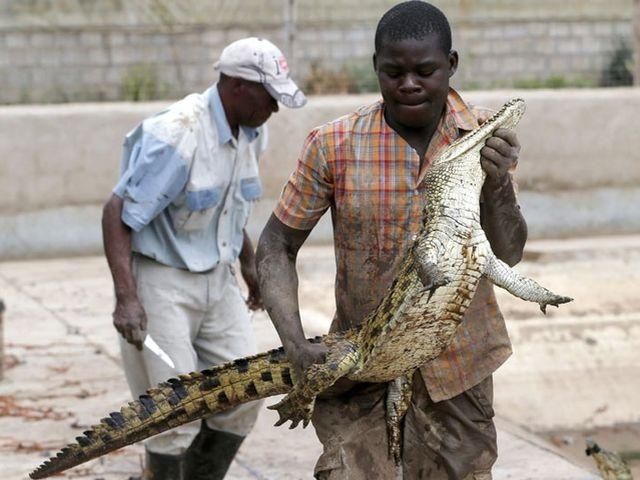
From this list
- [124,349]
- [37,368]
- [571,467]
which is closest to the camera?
[124,349]

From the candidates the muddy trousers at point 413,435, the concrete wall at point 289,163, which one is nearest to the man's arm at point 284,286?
the muddy trousers at point 413,435

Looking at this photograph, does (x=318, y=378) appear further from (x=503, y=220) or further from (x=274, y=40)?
(x=274, y=40)

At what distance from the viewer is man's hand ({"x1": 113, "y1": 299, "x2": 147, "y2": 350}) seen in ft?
16.5

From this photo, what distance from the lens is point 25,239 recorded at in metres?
10.7

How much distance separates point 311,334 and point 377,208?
4.53 m

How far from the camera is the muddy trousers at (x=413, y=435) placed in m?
3.81

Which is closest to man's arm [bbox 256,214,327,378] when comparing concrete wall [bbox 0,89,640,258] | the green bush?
concrete wall [bbox 0,89,640,258]

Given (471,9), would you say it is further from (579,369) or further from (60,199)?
(579,369)

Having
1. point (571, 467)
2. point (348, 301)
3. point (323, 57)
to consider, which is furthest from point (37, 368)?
point (323, 57)

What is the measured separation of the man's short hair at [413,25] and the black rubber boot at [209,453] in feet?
7.45

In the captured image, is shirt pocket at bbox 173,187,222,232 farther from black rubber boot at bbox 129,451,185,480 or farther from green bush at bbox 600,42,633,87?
green bush at bbox 600,42,633,87

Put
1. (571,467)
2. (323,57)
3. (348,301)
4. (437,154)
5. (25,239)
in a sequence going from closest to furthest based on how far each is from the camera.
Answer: (437,154)
(348,301)
(571,467)
(25,239)
(323,57)

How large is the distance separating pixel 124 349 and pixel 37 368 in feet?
7.99

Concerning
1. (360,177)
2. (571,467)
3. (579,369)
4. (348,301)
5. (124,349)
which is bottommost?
(579,369)
